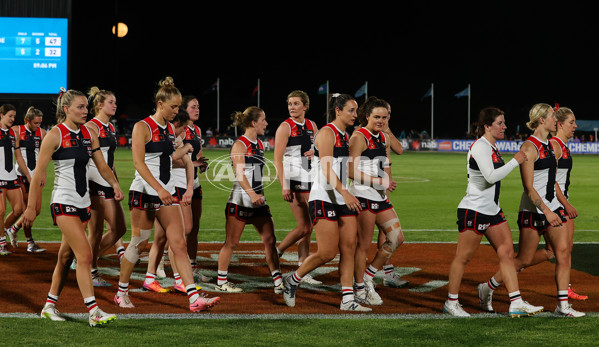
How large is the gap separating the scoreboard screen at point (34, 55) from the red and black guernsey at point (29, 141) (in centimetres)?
1776

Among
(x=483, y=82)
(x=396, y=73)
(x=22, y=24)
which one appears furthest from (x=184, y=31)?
(x=22, y=24)

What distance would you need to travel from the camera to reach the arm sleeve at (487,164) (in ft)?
20.3

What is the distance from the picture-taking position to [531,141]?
664 cm

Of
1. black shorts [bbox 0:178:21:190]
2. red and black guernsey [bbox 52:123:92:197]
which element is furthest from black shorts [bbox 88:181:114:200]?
black shorts [bbox 0:178:21:190]

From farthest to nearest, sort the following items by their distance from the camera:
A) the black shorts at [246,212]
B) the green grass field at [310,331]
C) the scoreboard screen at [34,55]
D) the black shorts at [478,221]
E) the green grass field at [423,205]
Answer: the scoreboard screen at [34,55], the green grass field at [423,205], the black shorts at [246,212], the black shorts at [478,221], the green grass field at [310,331]

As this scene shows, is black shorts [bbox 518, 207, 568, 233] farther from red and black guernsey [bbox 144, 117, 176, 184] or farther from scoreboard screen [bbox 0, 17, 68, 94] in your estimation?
scoreboard screen [bbox 0, 17, 68, 94]

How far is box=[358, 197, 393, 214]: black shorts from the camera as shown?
704 centimetres

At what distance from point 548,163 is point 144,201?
3724mm

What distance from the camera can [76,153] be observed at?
6141 mm

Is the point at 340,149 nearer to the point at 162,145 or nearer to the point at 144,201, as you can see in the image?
the point at 162,145

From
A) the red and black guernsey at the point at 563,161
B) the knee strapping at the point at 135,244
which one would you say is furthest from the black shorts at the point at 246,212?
the red and black guernsey at the point at 563,161

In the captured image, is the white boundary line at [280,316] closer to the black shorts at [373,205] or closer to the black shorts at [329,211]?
the black shorts at [329,211]

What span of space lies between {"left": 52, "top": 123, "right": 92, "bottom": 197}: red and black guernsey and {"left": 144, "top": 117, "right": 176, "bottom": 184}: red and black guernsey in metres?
0.65

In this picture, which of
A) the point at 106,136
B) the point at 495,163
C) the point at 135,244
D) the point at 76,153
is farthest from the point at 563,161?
the point at 106,136
